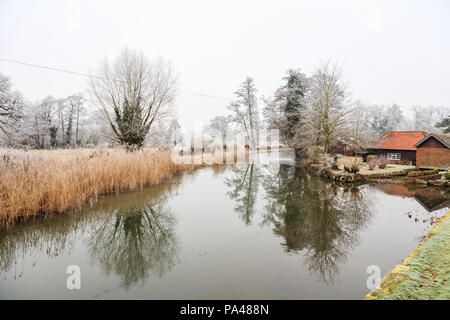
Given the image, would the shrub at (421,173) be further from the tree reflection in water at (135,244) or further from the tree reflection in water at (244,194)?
the tree reflection in water at (135,244)

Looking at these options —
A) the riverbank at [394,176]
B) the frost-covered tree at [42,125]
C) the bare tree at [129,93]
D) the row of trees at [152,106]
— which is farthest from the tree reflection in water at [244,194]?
the frost-covered tree at [42,125]

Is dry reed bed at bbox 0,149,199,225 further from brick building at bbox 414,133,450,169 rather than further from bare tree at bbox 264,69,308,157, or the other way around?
brick building at bbox 414,133,450,169

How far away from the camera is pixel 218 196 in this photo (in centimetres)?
837

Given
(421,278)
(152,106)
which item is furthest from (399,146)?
(152,106)

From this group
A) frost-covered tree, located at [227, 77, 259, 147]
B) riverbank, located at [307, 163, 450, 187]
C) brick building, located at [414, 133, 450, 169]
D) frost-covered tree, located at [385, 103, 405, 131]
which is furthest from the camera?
frost-covered tree, located at [385, 103, 405, 131]

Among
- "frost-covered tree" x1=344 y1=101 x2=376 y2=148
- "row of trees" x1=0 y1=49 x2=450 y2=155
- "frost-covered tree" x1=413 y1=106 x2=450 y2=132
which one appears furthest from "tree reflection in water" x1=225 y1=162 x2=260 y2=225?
"frost-covered tree" x1=413 y1=106 x2=450 y2=132

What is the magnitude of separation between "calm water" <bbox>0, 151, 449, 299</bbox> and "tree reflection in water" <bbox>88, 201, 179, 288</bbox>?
0.07ft

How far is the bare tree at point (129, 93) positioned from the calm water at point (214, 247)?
9550 millimetres

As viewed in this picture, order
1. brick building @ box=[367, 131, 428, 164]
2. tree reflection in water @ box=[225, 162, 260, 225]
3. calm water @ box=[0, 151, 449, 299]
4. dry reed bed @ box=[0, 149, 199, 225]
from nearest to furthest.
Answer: calm water @ box=[0, 151, 449, 299]
dry reed bed @ box=[0, 149, 199, 225]
tree reflection in water @ box=[225, 162, 260, 225]
brick building @ box=[367, 131, 428, 164]

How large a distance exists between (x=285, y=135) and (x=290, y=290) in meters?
20.5

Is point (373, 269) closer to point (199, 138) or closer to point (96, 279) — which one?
point (96, 279)

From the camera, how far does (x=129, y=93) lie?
15.8 meters

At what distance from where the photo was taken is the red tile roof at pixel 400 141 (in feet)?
57.6

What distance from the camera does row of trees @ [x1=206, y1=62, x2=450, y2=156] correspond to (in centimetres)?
1578
